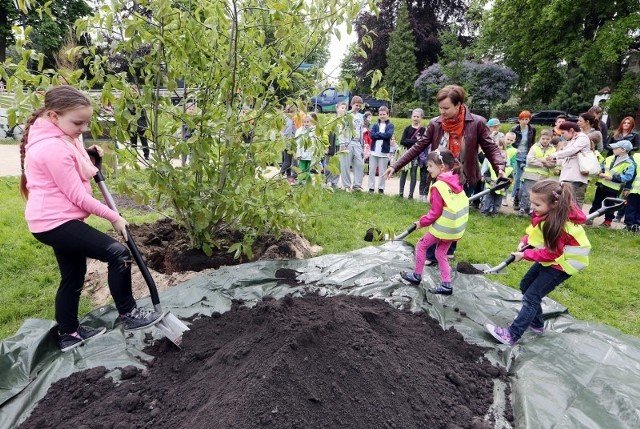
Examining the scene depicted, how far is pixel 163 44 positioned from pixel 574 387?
373cm

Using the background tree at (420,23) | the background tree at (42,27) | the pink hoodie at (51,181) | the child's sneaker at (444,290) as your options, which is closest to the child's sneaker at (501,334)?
the child's sneaker at (444,290)

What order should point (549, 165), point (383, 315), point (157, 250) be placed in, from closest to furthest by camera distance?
1. point (383, 315)
2. point (157, 250)
3. point (549, 165)

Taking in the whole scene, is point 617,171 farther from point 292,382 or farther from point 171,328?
point 171,328

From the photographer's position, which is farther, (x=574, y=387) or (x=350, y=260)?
(x=350, y=260)

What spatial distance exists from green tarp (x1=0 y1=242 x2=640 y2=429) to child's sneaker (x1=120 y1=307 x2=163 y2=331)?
3.9 inches

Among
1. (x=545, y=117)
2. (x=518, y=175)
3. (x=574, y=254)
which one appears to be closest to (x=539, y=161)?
(x=518, y=175)

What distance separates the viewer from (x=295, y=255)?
4.54 meters

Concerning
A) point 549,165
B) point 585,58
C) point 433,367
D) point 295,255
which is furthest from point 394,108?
point 433,367

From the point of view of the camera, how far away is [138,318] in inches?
112

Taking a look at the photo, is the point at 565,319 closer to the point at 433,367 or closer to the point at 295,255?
the point at 433,367

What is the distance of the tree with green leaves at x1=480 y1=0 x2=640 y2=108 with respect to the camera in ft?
49.2

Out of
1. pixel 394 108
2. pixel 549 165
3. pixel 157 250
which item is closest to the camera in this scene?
pixel 157 250

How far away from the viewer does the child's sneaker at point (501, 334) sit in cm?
304

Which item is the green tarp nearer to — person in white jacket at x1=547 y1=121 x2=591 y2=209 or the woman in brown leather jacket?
the woman in brown leather jacket
